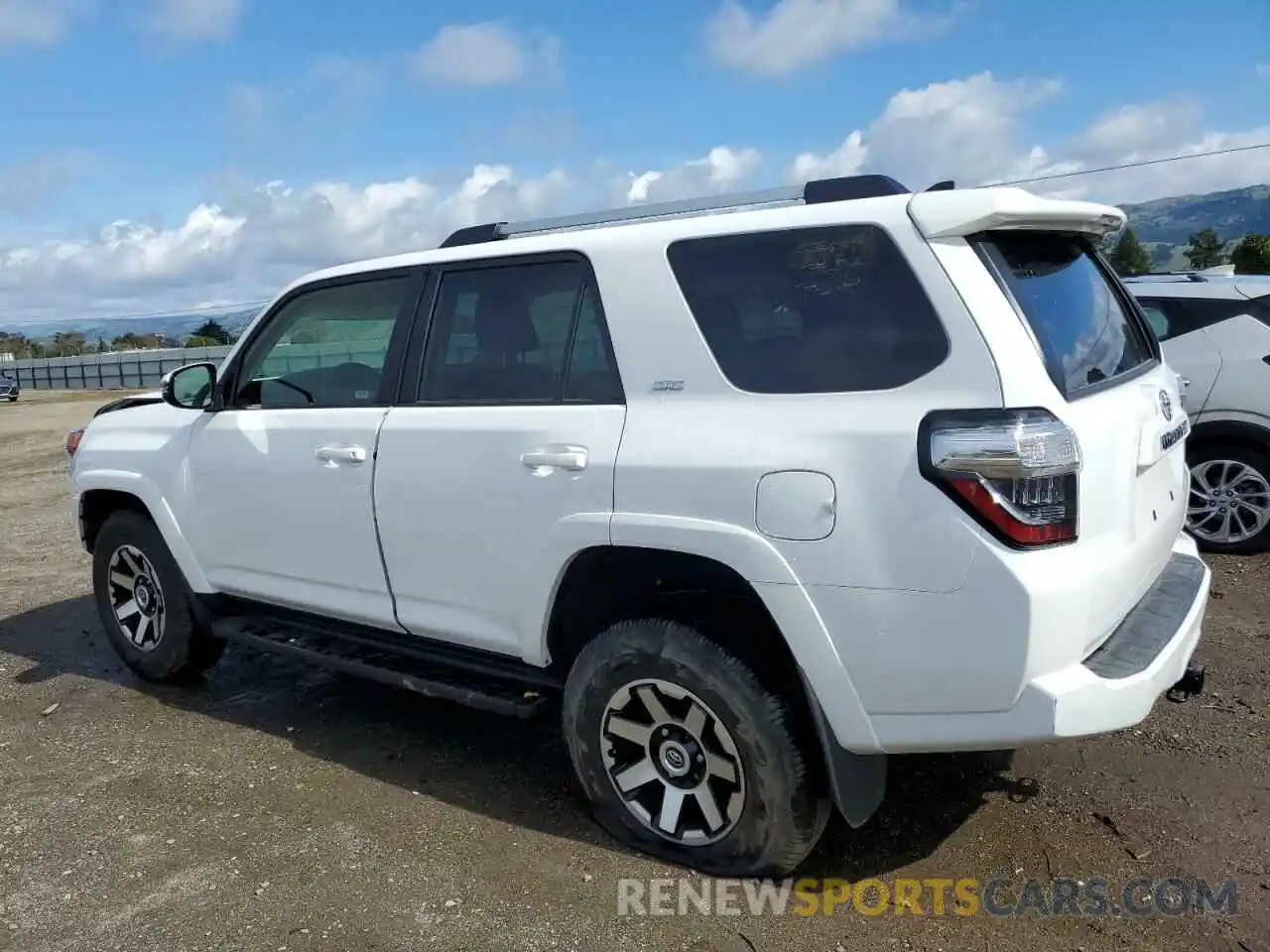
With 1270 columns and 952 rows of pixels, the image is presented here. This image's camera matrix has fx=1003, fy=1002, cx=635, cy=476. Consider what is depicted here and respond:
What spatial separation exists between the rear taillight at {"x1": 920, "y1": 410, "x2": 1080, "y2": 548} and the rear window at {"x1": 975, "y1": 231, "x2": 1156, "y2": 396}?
0.21 m

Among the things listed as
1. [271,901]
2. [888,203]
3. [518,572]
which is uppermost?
[888,203]

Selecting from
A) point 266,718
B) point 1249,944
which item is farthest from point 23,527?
point 1249,944

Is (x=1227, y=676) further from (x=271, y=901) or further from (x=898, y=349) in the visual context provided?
(x=271, y=901)

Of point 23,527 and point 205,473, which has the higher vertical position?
point 205,473

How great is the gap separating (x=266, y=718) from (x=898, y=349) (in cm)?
337

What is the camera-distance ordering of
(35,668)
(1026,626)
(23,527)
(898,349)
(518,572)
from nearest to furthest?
Result: (1026,626) → (898,349) → (518,572) → (35,668) → (23,527)

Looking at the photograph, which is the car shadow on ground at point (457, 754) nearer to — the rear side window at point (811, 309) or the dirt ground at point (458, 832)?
the dirt ground at point (458, 832)

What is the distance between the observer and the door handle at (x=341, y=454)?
3682 mm

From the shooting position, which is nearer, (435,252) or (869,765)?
(869,765)

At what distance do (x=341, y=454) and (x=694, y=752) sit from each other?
172 cm

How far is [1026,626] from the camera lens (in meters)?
2.39

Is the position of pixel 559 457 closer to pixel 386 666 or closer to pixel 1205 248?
pixel 386 666

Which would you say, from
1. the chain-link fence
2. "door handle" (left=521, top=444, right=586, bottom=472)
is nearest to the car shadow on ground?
"door handle" (left=521, top=444, right=586, bottom=472)

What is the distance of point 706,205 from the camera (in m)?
3.31
